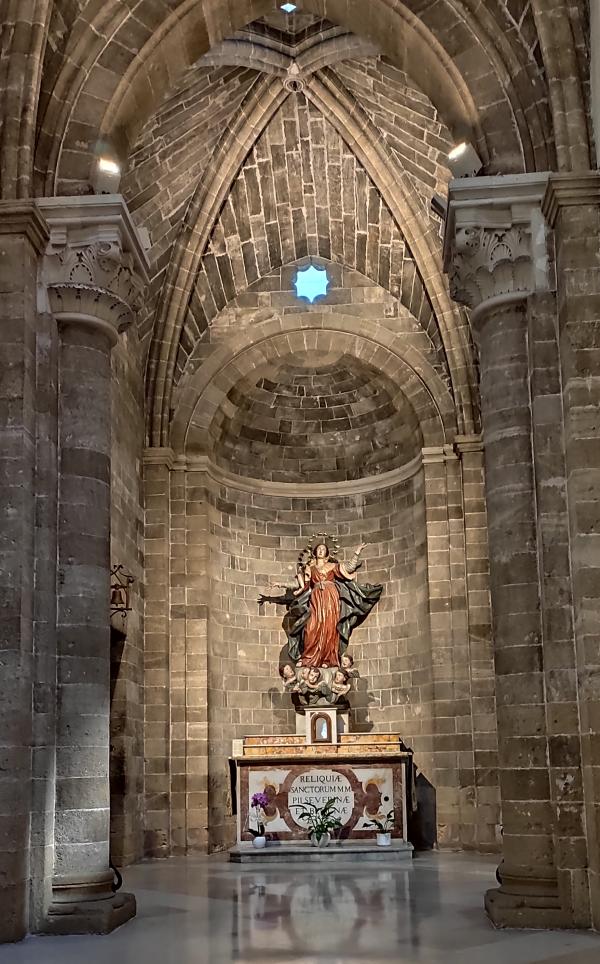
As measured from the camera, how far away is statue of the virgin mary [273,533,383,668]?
17016mm

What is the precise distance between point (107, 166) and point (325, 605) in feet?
28.5

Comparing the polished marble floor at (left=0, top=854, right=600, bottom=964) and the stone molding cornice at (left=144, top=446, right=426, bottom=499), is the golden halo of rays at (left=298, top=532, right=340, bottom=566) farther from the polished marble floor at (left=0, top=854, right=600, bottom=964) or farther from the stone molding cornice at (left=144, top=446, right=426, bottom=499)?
the polished marble floor at (left=0, top=854, right=600, bottom=964)

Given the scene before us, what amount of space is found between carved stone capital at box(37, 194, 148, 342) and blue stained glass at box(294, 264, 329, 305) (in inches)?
312

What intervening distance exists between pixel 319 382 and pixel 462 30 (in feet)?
29.2

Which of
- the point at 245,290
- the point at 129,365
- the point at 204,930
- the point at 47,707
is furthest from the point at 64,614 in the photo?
the point at 245,290

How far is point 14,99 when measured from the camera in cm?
950

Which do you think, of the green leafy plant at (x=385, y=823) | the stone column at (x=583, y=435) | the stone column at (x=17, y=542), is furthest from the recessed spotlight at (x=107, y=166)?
the green leafy plant at (x=385, y=823)

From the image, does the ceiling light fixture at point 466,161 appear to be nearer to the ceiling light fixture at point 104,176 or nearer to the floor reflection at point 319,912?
the ceiling light fixture at point 104,176

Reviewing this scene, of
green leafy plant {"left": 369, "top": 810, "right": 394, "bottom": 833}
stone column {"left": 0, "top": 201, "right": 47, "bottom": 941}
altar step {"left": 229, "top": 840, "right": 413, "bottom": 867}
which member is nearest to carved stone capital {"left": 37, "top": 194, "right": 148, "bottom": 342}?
stone column {"left": 0, "top": 201, "right": 47, "bottom": 941}

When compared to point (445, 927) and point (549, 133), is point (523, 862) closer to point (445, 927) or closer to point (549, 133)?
point (445, 927)

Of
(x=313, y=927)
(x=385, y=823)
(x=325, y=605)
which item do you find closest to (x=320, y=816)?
(x=385, y=823)

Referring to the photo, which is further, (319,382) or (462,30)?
(319,382)

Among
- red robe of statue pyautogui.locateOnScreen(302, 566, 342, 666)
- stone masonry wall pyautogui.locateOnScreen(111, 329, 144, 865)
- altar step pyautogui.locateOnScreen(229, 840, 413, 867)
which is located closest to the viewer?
altar step pyautogui.locateOnScreen(229, 840, 413, 867)

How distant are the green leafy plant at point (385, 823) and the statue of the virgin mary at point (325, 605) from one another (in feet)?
8.35
